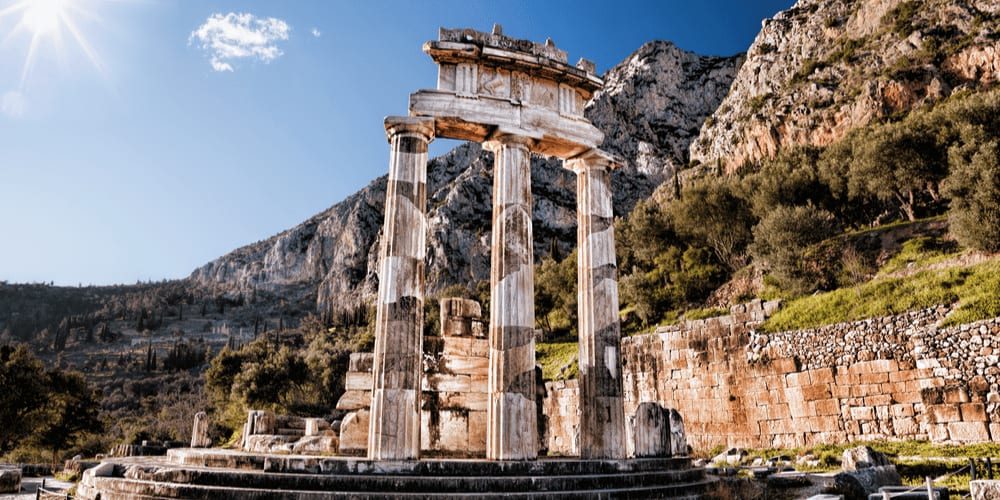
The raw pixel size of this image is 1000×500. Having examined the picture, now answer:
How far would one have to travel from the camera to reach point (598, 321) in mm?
13438

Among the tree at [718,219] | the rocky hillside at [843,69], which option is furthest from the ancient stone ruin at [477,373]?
the rocky hillside at [843,69]

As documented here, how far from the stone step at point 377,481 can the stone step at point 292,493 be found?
Result: 0.19 metres

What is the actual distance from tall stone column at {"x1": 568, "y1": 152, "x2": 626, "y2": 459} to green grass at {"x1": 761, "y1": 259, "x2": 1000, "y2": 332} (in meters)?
13.0

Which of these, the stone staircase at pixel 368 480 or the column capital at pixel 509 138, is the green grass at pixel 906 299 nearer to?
the stone staircase at pixel 368 480

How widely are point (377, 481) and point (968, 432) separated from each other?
57.4ft

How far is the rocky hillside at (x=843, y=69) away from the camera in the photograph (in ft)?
170

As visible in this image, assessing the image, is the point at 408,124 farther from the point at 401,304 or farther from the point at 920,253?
the point at 920,253

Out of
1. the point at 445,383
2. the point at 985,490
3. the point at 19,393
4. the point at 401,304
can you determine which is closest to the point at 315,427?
the point at 445,383

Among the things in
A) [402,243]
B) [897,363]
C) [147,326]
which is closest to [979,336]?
[897,363]

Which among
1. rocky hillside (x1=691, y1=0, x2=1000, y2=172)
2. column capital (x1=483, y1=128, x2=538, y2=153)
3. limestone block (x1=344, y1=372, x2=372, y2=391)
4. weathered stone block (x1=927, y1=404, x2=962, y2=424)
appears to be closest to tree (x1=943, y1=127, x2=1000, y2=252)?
weathered stone block (x1=927, y1=404, x2=962, y2=424)

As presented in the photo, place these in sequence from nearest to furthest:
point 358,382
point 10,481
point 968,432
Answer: point 358,382, point 10,481, point 968,432

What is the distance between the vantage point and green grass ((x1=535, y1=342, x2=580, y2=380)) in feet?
110

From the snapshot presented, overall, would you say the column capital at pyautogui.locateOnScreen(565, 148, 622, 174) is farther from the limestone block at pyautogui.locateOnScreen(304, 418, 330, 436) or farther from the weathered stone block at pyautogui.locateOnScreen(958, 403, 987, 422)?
the weathered stone block at pyautogui.locateOnScreen(958, 403, 987, 422)

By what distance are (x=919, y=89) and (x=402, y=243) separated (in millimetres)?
57864
